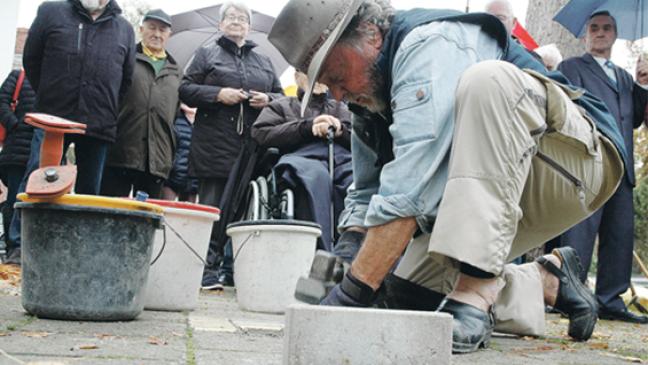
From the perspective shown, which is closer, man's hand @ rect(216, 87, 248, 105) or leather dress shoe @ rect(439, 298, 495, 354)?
leather dress shoe @ rect(439, 298, 495, 354)

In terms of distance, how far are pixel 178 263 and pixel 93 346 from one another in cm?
159

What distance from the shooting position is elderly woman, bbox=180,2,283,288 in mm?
5781

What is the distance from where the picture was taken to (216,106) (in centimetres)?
580

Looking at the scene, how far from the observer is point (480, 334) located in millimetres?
2426

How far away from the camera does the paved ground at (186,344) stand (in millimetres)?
2041

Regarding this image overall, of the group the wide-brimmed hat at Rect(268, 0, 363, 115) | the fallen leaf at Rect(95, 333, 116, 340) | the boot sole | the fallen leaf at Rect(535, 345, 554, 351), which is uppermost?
the wide-brimmed hat at Rect(268, 0, 363, 115)

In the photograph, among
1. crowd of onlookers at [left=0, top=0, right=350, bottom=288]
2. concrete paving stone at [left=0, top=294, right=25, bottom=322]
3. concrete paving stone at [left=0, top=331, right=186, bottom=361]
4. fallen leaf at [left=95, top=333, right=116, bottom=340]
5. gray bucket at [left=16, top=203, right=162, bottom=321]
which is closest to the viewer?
concrete paving stone at [left=0, top=331, right=186, bottom=361]

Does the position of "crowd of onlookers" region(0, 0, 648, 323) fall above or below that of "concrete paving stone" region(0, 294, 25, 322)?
above

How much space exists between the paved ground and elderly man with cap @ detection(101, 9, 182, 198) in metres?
2.15

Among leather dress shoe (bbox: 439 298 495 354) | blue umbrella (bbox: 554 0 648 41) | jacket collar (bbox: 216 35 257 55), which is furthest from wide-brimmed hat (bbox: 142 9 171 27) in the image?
leather dress shoe (bbox: 439 298 495 354)

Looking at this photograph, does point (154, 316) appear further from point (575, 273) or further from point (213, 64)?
point (213, 64)

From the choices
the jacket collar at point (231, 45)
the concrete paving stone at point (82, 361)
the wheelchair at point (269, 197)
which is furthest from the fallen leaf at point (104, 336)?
the jacket collar at point (231, 45)

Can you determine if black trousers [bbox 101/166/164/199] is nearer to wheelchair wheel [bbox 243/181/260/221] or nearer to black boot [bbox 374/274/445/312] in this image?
wheelchair wheel [bbox 243/181/260/221]

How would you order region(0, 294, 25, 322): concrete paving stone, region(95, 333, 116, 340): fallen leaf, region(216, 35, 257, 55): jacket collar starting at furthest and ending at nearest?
1. region(216, 35, 257, 55): jacket collar
2. region(0, 294, 25, 322): concrete paving stone
3. region(95, 333, 116, 340): fallen leaf
